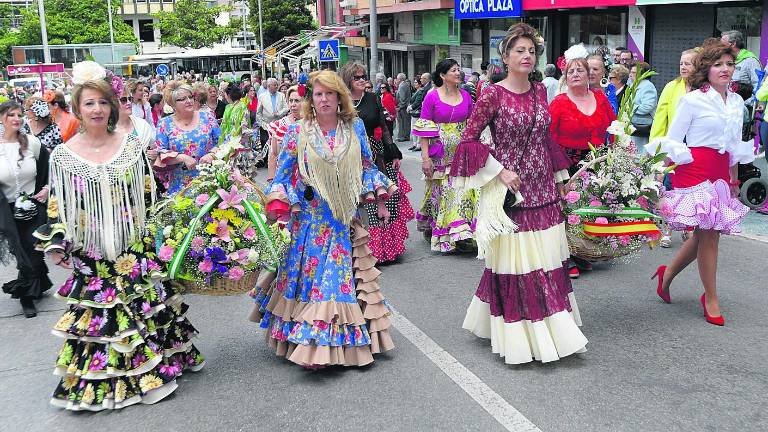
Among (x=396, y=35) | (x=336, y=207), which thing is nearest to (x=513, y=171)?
(x=336, y=207)

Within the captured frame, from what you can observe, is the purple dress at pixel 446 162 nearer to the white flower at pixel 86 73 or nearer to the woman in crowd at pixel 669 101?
the woman in crowd at pixel 669 101

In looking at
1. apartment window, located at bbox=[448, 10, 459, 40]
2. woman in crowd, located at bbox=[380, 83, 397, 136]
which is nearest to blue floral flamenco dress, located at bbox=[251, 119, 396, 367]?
woman in crowd, located at bbox=[380, 83, 397, 136]

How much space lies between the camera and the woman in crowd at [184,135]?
23.0ft

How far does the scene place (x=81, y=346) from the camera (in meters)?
4.93

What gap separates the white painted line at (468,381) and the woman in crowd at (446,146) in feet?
7.93

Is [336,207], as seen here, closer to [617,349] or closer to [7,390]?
[617,349]

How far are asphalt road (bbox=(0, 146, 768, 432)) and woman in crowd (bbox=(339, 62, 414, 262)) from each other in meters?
1.49

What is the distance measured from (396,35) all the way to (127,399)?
106ft

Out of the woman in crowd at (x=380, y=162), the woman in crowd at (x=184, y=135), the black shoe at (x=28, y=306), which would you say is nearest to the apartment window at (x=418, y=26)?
the woman in crowd at (x=380, y=162)

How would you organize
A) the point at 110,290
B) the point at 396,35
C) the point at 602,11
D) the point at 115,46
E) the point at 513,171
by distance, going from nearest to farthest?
1. the point at 110,290
2. the point at 513,171
3. the point at 602,11
4. the point at 396,35
5. the point at 115,46

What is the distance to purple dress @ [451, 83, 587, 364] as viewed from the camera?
525cm

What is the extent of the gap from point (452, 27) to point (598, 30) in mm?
8949

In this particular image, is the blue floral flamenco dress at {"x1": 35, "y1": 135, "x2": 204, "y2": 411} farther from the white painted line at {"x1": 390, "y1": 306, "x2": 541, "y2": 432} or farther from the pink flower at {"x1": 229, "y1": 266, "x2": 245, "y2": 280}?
the white painted line at {"x1": 390, "y1": 306, "x2": 541, "y2": 432}

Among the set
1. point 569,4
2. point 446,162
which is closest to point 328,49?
point 569,4
